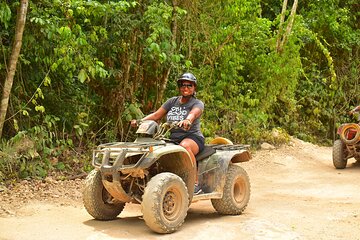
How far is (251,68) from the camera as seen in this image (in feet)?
45.4

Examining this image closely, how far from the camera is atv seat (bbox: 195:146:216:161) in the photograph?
6.82m

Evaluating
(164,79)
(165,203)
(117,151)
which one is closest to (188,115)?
(117,151)

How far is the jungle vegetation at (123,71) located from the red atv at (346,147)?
2060mm

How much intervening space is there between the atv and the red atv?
4921 mm

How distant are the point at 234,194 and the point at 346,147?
5.24 metres

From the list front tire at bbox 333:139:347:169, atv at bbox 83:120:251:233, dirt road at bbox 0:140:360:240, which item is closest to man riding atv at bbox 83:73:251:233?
atv at bbox 83:120:251:233

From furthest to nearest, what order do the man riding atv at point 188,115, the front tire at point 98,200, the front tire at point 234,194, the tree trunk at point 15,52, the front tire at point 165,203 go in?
the tree trunk at point 15,52, the front tire at point 234,194, the man riding atv at point 188,115, the front tire at point 98,200, the front tire at point 165,203

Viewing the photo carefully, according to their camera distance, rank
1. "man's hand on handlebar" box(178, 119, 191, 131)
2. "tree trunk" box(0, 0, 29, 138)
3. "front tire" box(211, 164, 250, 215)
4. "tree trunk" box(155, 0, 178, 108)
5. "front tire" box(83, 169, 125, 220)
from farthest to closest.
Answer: "tree trunk" box(155, 0, 178, 108), "tree trunk" box(0, 0, 29, 138), "front tire" box(211, 164, 250, 215), "front tire" box(83, 169, 125, 220), "man's hand on handlebar" box(178, 119, 191, 131)

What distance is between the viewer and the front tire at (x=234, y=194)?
22.7 feet

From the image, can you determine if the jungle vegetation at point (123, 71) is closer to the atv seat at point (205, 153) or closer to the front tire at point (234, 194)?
the atv seat at point (205, 153)

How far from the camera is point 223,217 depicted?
6.93 m

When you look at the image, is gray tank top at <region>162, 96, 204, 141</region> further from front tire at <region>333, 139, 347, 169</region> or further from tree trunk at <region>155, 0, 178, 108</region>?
front tire at <region>333, 139, 347, 169</region>

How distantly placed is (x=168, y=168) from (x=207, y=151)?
60cm

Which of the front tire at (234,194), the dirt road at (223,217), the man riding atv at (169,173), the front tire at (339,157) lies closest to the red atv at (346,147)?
the front tire at (339,157)
